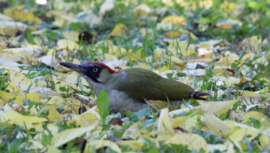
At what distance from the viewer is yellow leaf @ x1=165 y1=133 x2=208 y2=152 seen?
2.96 m

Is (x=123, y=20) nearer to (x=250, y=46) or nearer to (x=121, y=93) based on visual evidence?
(x=250, y=46)

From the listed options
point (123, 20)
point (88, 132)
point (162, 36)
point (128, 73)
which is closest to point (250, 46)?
point (162, 36)

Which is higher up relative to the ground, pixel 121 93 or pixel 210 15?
pixel 210 15

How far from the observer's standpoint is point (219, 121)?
3.24 metres

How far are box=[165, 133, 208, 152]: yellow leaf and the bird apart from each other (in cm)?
89

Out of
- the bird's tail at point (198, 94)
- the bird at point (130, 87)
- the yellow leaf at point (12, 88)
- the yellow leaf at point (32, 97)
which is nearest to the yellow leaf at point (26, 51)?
the yellow leaf at point (12, 88)

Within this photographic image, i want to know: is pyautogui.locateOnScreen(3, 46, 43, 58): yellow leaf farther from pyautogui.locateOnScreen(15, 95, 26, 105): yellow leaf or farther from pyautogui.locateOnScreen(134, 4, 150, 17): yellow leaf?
pyautogui.locateOnScreen(134, 4, 150, 17): yellow leaf

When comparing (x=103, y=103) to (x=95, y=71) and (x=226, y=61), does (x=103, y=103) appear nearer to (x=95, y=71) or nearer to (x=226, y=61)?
(x=95, y=71)

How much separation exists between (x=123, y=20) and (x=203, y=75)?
2.81 m

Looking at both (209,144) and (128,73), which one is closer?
(209,144)

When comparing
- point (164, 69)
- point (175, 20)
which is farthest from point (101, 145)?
point (175, 20)

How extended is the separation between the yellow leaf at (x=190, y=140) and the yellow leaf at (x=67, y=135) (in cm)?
49

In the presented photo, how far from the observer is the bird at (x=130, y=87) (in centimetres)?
385

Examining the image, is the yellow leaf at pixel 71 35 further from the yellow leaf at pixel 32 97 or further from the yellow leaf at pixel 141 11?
the yellow leaf at pixel 32 97
